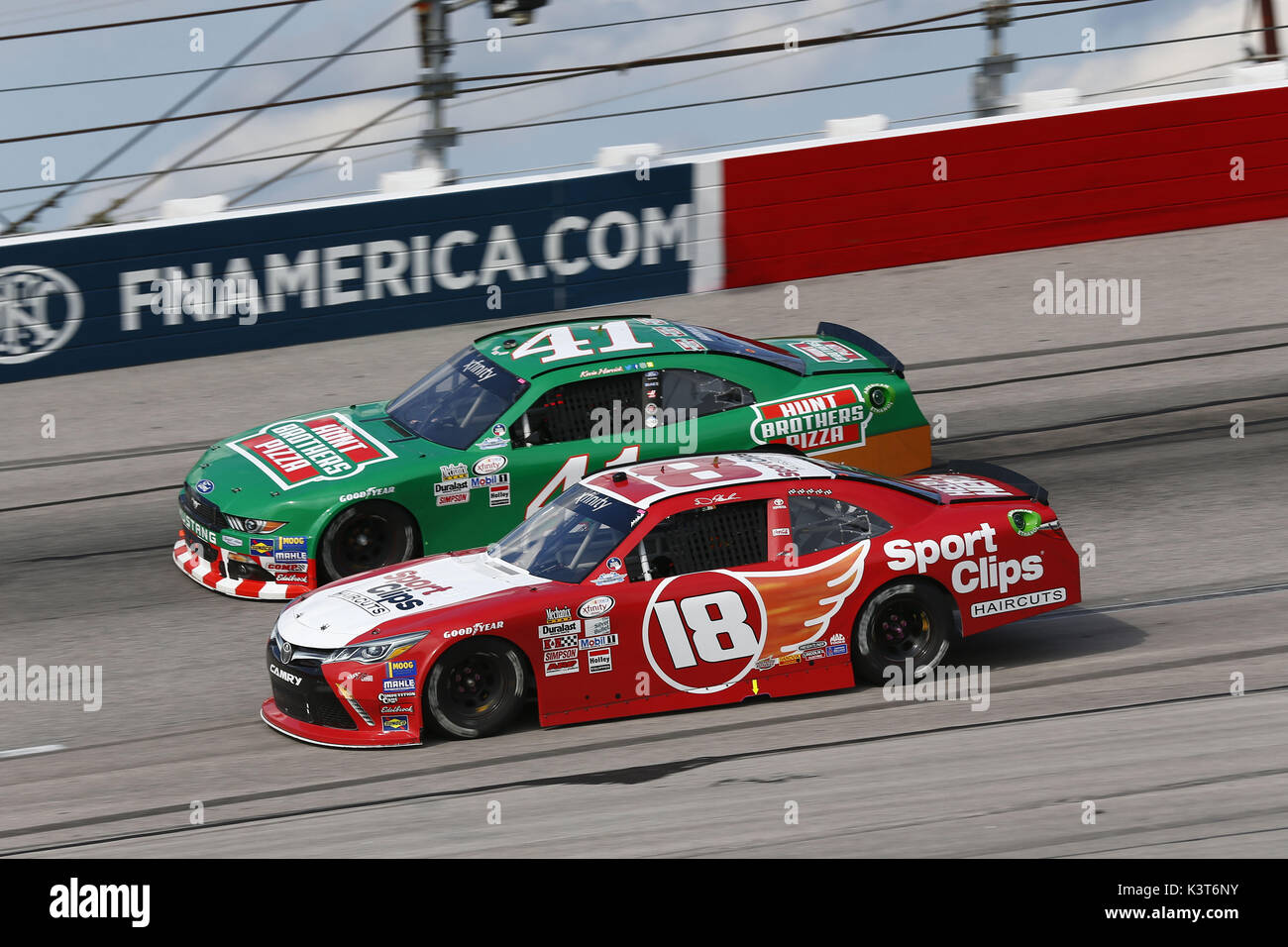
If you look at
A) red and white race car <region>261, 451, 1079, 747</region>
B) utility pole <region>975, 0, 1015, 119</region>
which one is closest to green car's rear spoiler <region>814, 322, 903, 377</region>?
red and white race car <region>261, 451, 1079, 747</region>

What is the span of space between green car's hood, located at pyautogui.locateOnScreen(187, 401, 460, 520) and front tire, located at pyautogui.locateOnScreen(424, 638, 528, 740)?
97.6 inches

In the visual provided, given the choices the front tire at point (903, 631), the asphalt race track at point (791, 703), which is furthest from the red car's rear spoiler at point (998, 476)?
the asphalt race track at point (791, 703)

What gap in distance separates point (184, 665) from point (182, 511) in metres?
1.71

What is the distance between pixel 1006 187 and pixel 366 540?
1031 cm

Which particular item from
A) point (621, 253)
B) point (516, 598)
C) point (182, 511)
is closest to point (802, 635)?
point (516, 598)

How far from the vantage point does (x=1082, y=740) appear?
748 cm

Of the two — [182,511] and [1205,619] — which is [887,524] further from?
[182,511]

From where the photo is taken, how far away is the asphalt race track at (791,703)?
22.0 feet

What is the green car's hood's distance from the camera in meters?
9.99

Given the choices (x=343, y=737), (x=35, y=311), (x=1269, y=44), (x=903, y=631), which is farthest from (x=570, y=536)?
(x=1269, y=44)

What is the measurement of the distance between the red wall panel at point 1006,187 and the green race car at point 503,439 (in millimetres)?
6008

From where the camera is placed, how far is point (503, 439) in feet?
33.8

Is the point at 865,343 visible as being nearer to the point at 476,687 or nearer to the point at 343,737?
the point at 476,687

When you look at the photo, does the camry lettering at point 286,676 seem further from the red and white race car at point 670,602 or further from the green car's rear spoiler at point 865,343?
the green car's rear spoiler at point 865,343
